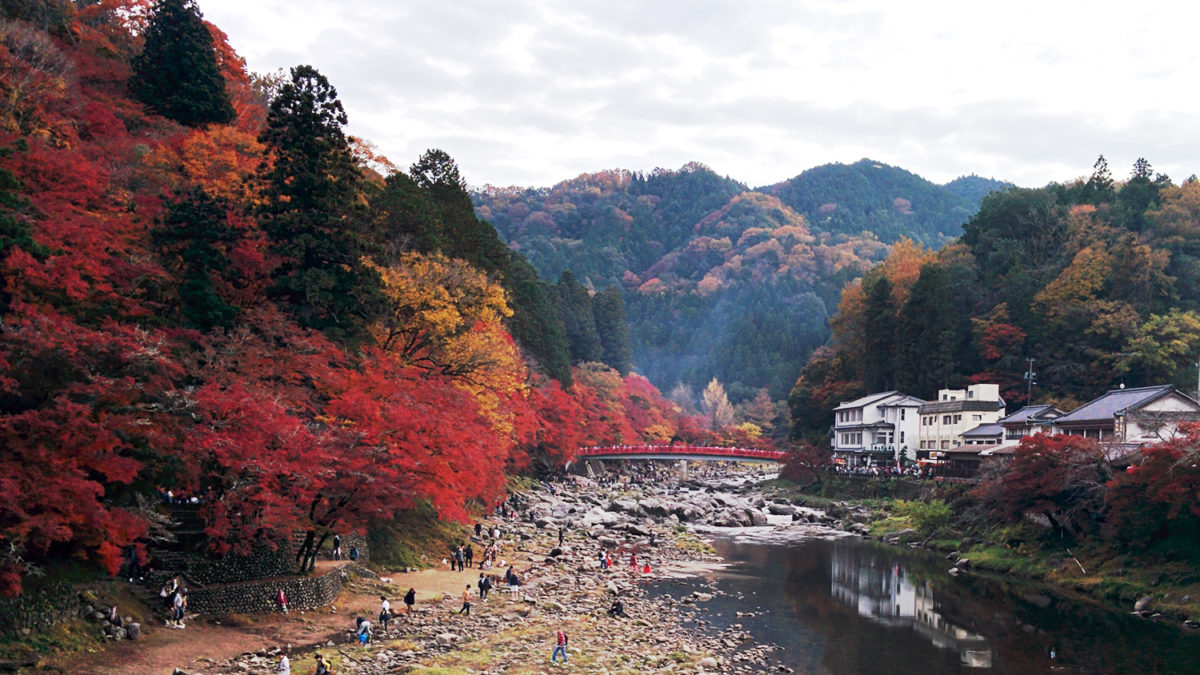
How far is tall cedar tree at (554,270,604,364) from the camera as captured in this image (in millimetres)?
92500

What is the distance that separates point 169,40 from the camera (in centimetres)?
3681

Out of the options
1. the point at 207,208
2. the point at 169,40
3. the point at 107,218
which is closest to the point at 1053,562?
the point at 207,208

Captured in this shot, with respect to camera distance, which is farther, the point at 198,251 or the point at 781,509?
the point at 781,509

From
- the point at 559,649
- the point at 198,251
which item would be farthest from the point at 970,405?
the point at 198,251

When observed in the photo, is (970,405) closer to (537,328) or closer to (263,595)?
(537,328)

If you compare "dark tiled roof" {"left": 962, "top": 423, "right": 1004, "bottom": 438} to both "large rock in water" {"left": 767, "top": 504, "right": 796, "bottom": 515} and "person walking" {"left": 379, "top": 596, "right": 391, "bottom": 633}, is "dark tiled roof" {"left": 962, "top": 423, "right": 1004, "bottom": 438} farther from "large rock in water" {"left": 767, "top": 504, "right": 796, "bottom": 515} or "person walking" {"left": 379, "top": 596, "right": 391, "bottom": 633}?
"person walking" {"left": 379, "top": 596, "right": 391, "bottom": 633}

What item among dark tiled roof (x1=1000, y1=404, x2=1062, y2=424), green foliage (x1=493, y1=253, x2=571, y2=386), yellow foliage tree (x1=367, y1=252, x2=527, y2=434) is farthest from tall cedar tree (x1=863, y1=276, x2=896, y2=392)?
yellow foliage tree (x1=367, y1=252, x2=527, y2=434)

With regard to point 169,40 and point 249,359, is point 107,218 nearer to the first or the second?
point 249,359

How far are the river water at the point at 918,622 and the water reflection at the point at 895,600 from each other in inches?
1.5

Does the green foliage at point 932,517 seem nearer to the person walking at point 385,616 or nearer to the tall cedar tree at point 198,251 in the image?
the person walking at point 385,616

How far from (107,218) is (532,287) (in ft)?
152

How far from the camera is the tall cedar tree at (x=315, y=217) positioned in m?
28.5

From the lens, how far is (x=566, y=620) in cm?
2411

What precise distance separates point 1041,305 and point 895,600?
38.7m
